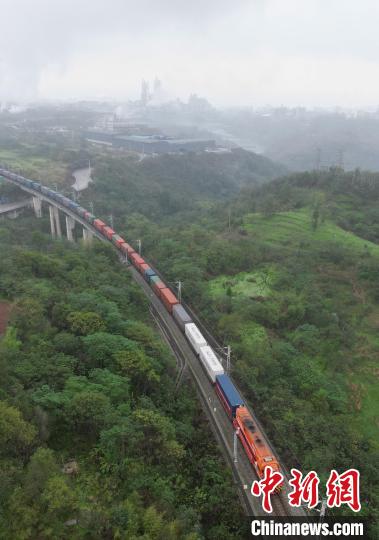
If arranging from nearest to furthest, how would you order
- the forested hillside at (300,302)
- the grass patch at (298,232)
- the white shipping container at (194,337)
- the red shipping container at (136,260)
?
the forested hillside at (300,302)
the white shipping container at (194,337)
the red shipping container at (136,260)
the grass patch at (298,232)

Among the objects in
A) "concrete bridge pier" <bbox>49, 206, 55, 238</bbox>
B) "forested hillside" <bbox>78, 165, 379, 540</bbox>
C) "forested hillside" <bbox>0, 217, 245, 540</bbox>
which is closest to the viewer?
"forested hillside" <bbox>0, 217, 245, 540</bbox>

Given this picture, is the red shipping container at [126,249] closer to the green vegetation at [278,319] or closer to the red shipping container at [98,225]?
the green vegetation at [278,319]

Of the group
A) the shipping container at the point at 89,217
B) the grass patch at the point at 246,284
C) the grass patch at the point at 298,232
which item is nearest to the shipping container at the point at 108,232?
the shipping container at the point at 89,217

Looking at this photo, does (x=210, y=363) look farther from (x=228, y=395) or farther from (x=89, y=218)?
(x=89, y=218)

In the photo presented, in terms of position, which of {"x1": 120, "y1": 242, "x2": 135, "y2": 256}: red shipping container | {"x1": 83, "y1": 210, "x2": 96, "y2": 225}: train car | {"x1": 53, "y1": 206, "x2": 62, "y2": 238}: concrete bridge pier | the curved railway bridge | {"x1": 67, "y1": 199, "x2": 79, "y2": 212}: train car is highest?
{"x1": 67, "y1": 199, "x2": 79, "y2": 212}: train car

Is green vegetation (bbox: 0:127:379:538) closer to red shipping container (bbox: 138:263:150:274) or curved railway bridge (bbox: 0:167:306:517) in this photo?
curved railway bridge (bbox: 0:167:306:517)

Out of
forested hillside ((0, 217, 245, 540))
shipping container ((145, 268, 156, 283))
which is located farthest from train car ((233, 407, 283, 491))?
shipping container ((145, 268, 156, 283))

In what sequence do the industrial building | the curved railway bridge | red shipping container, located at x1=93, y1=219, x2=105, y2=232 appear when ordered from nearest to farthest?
1. the curved railway bridge
2. red shipping container, located at x1=93, y1=219, x2=105, y2=232
3. the industrial building

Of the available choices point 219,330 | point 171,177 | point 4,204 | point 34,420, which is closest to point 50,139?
point 171,177
